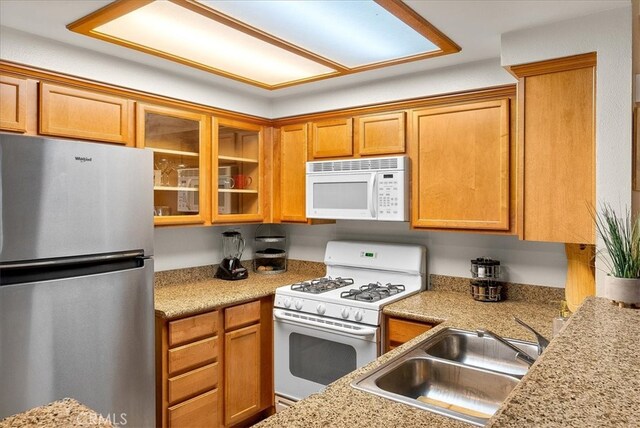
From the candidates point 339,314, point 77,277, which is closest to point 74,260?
point 77,277

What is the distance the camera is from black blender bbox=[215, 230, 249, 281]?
3.28m

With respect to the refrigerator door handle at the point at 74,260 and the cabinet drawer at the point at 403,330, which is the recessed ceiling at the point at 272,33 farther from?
the cabinet drawer at the point at 403,330

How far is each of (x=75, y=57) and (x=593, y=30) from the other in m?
2.49

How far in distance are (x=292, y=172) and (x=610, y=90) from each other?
207 cm

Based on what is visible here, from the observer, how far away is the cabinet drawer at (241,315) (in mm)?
2689

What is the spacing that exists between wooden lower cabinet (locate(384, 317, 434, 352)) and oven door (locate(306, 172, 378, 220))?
71cm

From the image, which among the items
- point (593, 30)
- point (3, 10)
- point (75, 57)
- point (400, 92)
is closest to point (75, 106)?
point (75, 57)

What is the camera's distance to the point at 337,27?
200 centimetres

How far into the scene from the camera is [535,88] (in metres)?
2.11

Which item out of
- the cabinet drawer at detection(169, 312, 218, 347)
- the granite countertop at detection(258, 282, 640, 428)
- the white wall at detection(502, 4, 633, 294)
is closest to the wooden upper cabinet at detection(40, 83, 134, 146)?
the cabinet drawer at detection(169, 312, 218, 347)

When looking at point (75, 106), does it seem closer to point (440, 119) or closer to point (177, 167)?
point (177, 167)

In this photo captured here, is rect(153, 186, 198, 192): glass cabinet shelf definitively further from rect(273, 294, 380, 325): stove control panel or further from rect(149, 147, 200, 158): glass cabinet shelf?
rect(273, 294, 380, 325): stove control panel

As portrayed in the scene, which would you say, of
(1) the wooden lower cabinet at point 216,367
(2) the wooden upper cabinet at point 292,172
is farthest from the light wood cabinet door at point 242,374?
(2) the wooden upper cabinet at point 292,172

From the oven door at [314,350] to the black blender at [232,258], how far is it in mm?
574
